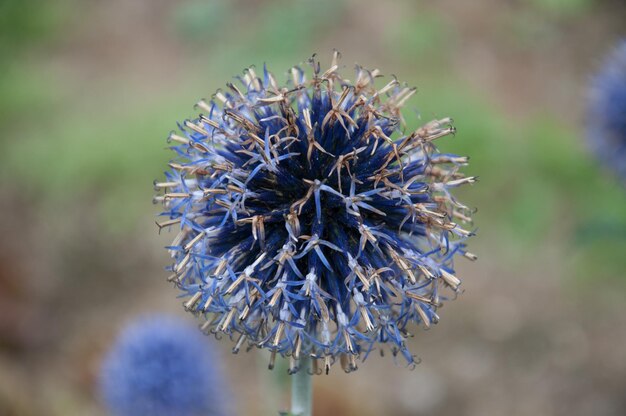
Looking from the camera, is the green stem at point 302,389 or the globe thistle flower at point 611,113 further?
the globe thistle flower at point 611,113

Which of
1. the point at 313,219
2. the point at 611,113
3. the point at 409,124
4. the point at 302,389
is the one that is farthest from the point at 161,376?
the point at 409,124

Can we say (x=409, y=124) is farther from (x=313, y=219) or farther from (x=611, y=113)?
(x=313, y=219)

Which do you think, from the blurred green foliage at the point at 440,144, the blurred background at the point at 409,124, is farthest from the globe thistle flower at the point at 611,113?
the blurred green foliage at the point at 440,144

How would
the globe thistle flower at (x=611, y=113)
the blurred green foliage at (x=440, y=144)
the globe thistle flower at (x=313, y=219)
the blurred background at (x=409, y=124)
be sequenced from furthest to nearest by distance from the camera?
the blurred green foliage at (x=440, y=144), the blurred background at (x=409, y=124), the globe thistle flower at (x=611, y=113), the globe thistle flower at (x=313, y=219)

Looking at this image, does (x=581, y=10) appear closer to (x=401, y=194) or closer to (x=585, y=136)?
(x=585, y=136)

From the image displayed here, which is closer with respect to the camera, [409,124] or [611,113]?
[611,113]

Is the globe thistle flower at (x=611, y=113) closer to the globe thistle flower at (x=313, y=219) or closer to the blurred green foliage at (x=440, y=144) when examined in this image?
the blurred green foliage at (x=440, y=144)

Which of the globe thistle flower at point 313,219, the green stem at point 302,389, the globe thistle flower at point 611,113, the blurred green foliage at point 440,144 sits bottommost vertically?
the green stem at point 302,389

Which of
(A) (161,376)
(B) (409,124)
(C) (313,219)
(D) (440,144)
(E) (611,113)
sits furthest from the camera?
(D) (440,144)
